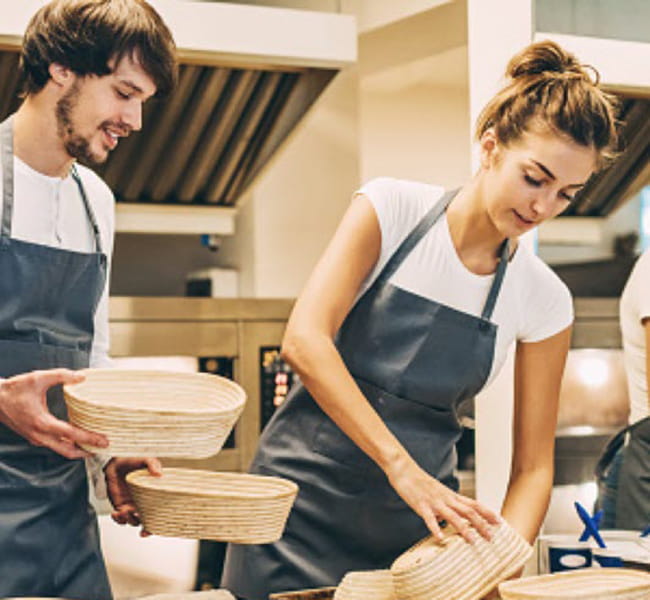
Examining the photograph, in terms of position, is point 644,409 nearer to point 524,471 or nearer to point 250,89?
point 524,471

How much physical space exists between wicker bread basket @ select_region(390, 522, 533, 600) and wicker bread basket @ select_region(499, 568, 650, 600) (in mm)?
48

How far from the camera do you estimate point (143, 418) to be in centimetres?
130

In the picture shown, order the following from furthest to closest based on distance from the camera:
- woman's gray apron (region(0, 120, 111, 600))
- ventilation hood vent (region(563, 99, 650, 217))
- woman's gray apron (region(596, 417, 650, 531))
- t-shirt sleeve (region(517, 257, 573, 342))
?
ventilation hood vent (region(563, 99, 650, 217)) < woman's gray apron (region(596, 417, 650, 531)) < t-shirt sleeve (region(517, 257, 573, 342)) < woman's gray apron (region(0, 120, 111, 600))

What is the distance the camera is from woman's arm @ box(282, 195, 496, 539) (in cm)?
153

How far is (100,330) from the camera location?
70.4 inches

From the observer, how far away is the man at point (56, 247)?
1592 mm

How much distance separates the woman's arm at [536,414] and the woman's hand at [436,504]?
1.24 feet

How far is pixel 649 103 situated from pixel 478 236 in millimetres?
1021

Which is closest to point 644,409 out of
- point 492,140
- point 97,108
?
point 492,140

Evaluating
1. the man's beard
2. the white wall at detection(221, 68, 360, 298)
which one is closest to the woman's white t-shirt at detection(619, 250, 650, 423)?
the man's beard

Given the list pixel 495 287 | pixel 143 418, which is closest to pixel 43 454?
pixel 143 418

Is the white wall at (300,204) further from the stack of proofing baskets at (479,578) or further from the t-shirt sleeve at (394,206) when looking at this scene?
the stack of proofing baskets at (479,578)

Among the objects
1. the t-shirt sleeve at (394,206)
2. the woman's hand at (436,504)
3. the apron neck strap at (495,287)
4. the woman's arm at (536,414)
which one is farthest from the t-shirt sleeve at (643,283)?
the woman's hand at (436,504)

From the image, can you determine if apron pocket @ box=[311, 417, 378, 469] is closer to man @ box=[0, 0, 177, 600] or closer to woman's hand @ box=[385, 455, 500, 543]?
woman's hand @ box=[385, 455, 500, 543]
